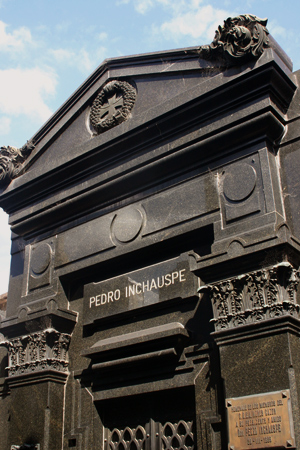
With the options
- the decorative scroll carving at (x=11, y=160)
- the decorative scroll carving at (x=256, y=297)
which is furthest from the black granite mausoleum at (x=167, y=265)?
the decorative scroll carving at (x=11, y=160)

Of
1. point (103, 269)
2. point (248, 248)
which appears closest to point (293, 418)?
point (248, 248)

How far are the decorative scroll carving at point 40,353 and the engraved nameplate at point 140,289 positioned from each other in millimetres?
726

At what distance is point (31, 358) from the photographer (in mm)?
10688

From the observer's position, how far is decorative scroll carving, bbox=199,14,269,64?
9.14m

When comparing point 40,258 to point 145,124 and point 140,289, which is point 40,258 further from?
point 145,124

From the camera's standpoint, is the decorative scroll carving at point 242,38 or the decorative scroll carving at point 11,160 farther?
the decorative scroll carving at point 11,160

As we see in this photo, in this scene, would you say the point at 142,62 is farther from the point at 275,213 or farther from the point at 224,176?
the point at 275,213

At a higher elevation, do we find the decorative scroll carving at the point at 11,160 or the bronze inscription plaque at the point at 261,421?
the decorative scroll carving at the point at 11,160

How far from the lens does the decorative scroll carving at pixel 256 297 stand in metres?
7.73

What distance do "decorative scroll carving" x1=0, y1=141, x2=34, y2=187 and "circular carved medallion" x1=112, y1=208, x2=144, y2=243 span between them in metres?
3.51

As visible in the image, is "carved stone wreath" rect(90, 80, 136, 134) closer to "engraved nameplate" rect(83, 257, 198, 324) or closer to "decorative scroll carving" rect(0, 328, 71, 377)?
"engraved nameplate" rect(83, 257, 198, 324)

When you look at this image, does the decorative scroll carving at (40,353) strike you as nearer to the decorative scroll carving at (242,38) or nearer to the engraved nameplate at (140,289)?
the engraved nameplate at (140,289)

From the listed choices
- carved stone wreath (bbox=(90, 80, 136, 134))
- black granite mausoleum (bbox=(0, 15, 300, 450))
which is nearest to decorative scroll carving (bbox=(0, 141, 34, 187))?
black granite mausoleum (bbox=(0, 15, 300, 450))

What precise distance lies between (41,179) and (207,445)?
654 centimetres
